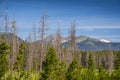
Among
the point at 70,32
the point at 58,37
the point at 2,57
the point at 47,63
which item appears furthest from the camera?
the point at 58,37

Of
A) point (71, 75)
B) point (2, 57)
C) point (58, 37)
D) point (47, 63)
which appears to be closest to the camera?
point (2, 57)

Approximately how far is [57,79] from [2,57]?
45.9 feet

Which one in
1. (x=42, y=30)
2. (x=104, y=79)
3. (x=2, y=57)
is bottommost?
(x=104, y=79)

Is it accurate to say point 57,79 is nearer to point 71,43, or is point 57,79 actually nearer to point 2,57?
point 2,57

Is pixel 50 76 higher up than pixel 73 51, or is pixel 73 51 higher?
pixel 73 51

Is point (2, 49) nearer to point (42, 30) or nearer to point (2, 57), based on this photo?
point (2, 57)

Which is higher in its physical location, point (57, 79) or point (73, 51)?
point (73, 51)

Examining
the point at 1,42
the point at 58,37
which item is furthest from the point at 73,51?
the point at 1,42

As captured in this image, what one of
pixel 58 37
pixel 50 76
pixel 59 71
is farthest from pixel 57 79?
pixel 58 37

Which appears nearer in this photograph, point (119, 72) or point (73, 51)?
point (119, 72)

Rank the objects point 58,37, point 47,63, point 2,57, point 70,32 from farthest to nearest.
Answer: point 58,37, point 70,32, point 47,63, point 2,57

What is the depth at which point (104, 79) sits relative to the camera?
57312 millimetres

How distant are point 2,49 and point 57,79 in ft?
47.2

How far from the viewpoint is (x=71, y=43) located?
7312 centimetres
